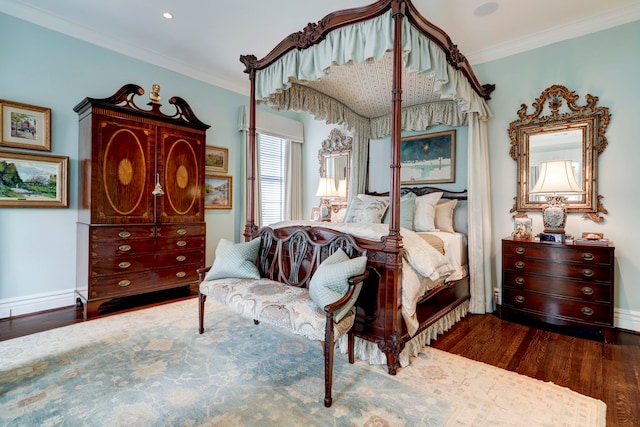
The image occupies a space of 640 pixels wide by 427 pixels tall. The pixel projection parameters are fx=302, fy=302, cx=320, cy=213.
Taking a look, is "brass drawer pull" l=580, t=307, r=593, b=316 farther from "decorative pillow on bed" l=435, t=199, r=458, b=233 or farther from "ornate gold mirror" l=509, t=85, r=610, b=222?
"decorative pillow on bed" l=435, t=199, r=458, b=233

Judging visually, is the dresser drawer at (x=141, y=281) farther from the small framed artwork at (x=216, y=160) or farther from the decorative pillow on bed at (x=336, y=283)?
the decorative pillow on bed at (x=336, y=283)

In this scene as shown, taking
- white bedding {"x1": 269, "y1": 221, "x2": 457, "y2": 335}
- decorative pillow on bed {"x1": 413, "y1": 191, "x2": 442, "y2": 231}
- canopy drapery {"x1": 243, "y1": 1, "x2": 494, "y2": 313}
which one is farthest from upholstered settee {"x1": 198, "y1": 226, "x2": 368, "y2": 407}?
decorative pillow on bed {"x1": 413, "y1": 191, "x2": 442, "y2": 231}

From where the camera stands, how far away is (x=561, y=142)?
3166 millimetres

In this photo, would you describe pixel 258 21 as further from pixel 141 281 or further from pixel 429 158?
pixel 141 281

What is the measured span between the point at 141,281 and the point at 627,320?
4.94 metres

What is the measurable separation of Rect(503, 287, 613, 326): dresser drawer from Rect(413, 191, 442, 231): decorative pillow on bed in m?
0.98

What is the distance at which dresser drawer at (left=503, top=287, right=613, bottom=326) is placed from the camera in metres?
2.58

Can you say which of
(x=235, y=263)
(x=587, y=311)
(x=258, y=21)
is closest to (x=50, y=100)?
(x=258, y=21)

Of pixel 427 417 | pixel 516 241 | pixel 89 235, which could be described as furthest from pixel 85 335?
pixel 516 241

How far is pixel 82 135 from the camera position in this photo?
10.7 feet

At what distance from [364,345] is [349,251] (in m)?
0.71

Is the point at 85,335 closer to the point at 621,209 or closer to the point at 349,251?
the point at 349,251

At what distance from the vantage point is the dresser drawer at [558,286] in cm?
259

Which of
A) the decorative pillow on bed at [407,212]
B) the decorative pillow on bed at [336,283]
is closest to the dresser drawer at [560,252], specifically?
the decorative pillow on bed at [407,212]
